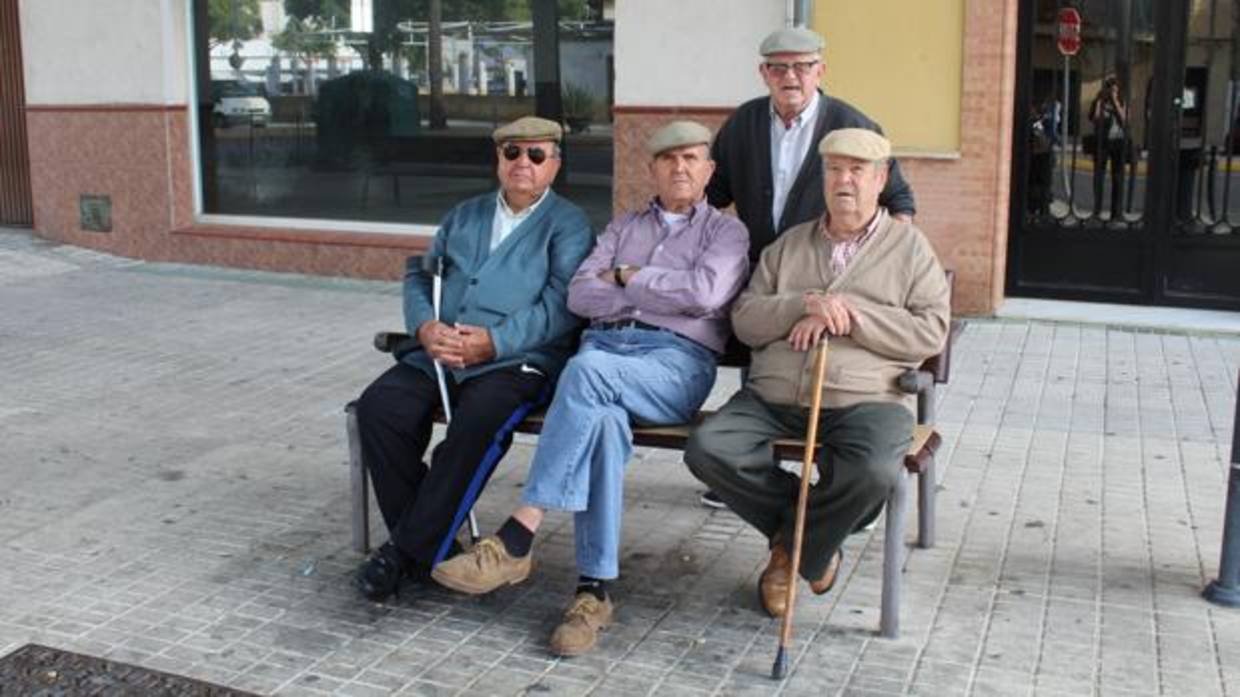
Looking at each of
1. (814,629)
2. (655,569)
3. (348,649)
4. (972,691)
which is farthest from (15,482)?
(972,691)

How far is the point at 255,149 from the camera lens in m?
12.1

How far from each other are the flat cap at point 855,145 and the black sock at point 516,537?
4.78ft

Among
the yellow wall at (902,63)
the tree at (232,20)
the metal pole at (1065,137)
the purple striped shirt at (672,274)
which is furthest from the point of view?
the tree at (232,20)

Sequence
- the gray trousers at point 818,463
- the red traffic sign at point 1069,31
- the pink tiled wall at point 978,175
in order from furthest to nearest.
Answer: the red traffic sign at point 1069,31 < the pink tiled wall at point 978,175 < the gray trousers at point 818,463

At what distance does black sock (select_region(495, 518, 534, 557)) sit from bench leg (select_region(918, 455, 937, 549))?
54.5 inches

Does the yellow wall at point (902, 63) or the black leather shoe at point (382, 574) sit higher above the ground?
the yellow wall at point (902, 63)

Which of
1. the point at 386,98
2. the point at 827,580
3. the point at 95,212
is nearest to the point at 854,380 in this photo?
the point at 827,580

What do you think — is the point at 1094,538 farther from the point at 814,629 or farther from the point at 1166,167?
the point at 1166,167

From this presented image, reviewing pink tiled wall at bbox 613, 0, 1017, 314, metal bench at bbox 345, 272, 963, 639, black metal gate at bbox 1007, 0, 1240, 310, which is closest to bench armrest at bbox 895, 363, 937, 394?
metal bench at bbox 345, 272, 963, 639

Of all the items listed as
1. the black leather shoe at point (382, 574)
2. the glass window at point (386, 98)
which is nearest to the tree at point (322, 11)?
the glass window at point (386, 98)

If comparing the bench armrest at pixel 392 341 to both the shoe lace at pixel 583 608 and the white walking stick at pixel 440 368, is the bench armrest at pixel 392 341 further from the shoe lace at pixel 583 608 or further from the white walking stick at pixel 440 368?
the shoe lace at pixel 583 608

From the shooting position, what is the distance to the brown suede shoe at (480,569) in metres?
4.15

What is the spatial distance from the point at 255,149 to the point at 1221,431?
8397 millimetres

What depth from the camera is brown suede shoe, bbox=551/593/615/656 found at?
4070mm
